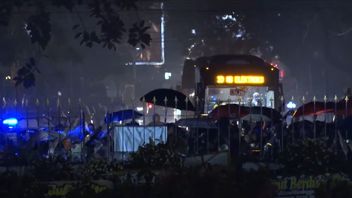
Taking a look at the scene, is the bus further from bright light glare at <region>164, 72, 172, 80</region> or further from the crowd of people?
bright light glare at <region>164, 72, 172, 80</region>

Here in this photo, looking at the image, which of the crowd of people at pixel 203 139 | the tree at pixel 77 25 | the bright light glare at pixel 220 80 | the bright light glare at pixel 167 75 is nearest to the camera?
the tree at pixel 77 25

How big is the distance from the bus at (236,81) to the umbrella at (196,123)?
712 centimetres

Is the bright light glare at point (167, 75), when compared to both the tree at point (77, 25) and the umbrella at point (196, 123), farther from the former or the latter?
the tree at point (77, 25)

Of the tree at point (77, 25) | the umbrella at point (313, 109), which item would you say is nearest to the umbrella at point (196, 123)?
the umbrella at point (313, 109)

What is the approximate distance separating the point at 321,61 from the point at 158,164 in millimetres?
→ 38151

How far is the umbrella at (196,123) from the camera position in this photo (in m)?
10.8

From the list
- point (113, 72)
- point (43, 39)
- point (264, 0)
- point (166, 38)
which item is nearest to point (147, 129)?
point (43, 39)

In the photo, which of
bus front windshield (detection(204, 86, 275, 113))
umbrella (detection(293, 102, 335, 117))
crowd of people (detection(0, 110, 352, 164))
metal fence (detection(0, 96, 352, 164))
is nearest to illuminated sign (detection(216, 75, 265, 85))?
bus front windshield (detection(204, 86, 275, 113))

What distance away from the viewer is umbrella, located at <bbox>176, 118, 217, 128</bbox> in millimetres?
10756

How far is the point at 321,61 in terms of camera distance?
4425 cm

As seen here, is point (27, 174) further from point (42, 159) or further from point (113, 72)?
point (113, 72)

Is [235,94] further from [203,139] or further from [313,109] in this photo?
[203,139]

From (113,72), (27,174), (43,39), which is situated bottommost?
(27,174)

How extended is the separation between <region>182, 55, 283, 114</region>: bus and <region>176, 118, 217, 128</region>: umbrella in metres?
7.12
